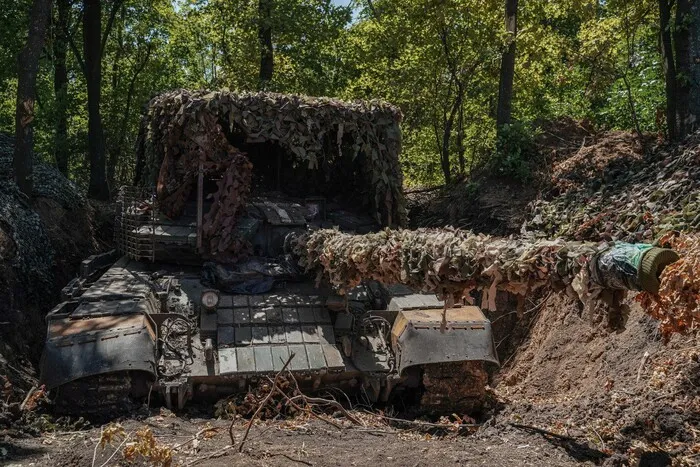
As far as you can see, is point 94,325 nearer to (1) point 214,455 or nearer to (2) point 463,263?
(1) point 214,455

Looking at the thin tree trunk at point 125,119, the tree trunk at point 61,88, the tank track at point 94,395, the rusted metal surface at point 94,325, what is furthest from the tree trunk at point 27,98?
the thin tree trunk at point 125,119

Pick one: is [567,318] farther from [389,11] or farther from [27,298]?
[389,11]

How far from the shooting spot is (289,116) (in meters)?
11.6

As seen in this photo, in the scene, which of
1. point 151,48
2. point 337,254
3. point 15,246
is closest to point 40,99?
point 151,48

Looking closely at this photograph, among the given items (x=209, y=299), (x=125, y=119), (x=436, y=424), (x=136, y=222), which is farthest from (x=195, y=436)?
(x=125, y=119)

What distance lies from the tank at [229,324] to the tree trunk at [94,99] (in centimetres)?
897

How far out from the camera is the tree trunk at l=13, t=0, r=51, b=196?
12.8 meters

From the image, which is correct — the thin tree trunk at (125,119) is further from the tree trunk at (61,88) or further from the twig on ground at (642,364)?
the twig on ground at (642,364)

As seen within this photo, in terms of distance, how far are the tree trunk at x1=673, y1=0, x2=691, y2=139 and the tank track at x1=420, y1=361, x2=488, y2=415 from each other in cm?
615

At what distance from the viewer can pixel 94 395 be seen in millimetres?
7504

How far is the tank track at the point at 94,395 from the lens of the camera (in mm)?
7473

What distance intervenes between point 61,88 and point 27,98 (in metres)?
7.69

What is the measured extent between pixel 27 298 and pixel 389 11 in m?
12.5

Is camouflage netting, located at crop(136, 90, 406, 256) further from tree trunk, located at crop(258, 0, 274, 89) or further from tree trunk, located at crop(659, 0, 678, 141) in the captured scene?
tree trunk, located at crop(258, 0, 274, 89)
